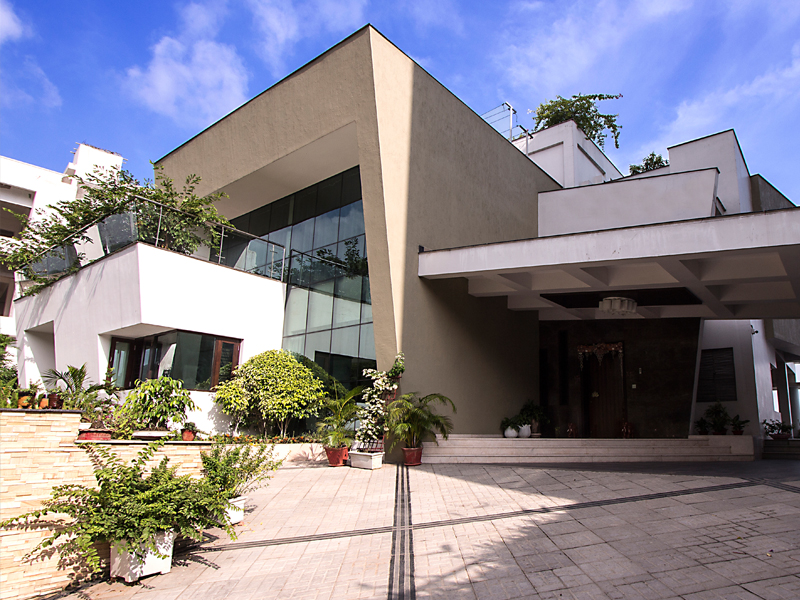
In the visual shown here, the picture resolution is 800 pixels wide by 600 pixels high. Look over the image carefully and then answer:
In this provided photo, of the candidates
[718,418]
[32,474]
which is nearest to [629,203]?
[718,418]

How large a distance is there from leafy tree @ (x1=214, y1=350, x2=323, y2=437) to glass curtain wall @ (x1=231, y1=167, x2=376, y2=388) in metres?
1.01

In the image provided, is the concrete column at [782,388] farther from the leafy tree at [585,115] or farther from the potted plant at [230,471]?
the potted plant at [230,471]

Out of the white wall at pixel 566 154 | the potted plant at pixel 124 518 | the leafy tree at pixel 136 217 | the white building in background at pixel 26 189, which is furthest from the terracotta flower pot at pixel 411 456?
the white building in background at pixel 26 189

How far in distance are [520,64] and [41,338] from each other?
16.3 metres

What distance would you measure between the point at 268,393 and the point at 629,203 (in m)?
11.8

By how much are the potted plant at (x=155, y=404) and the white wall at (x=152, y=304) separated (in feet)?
6.71

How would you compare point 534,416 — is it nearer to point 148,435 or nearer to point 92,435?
point 148,435

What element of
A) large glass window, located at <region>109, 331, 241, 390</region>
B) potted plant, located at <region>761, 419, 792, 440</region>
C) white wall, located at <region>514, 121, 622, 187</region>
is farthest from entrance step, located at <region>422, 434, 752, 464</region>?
white wall, located at <region>514, 121, 622, 187</region>

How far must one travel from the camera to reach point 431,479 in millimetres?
8844

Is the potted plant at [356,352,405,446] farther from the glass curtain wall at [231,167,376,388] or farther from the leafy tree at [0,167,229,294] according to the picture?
the leafy tree at [0,167,229,294]

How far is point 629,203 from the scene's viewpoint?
1541 cm

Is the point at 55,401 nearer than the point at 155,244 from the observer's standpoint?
Yes

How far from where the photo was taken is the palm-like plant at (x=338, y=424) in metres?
10.6

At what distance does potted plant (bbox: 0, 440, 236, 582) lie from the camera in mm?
4609
